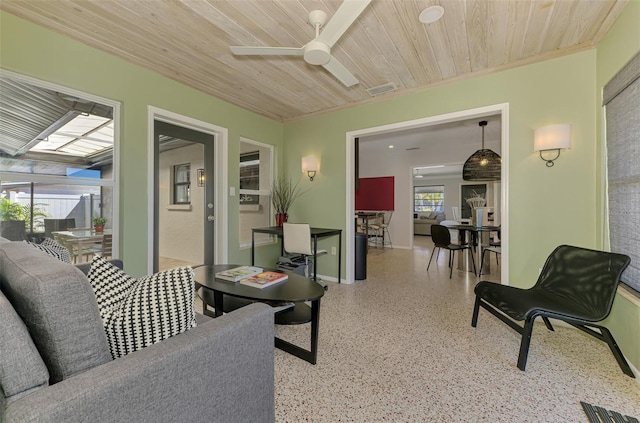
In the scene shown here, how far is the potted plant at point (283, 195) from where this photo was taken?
Result: 429 cm

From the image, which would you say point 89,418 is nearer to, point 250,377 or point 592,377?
point 250,377

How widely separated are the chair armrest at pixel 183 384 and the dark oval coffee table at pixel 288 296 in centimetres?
54

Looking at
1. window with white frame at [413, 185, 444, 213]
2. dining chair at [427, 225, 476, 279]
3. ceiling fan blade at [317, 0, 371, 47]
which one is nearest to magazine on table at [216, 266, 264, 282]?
ceiling fan blade at [317, 0, 371, 47]

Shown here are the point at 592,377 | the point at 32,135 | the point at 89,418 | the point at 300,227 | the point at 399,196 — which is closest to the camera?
the point at 89,418

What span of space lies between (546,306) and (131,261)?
3.51 metres

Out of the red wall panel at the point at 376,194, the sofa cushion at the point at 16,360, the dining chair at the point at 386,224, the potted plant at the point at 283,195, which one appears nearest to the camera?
the sofa cushion at the point at 16,360

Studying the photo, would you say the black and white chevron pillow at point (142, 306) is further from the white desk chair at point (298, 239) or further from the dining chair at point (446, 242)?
the dining chair at point (446, 242)

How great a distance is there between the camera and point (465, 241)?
186 inches

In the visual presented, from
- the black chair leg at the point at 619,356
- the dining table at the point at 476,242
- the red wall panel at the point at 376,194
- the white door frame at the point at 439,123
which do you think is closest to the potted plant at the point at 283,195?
the white door frame at the point at 439,123

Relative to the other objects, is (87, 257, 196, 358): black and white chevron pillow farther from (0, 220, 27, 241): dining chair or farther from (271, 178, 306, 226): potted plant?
(271, 178, 306, 226): potted plant

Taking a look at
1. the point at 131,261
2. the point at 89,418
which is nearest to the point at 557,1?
the point at 89,418

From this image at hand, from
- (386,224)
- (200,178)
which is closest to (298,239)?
(200,178)

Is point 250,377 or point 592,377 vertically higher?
point 250,377

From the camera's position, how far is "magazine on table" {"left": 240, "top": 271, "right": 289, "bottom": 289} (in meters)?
1.91
